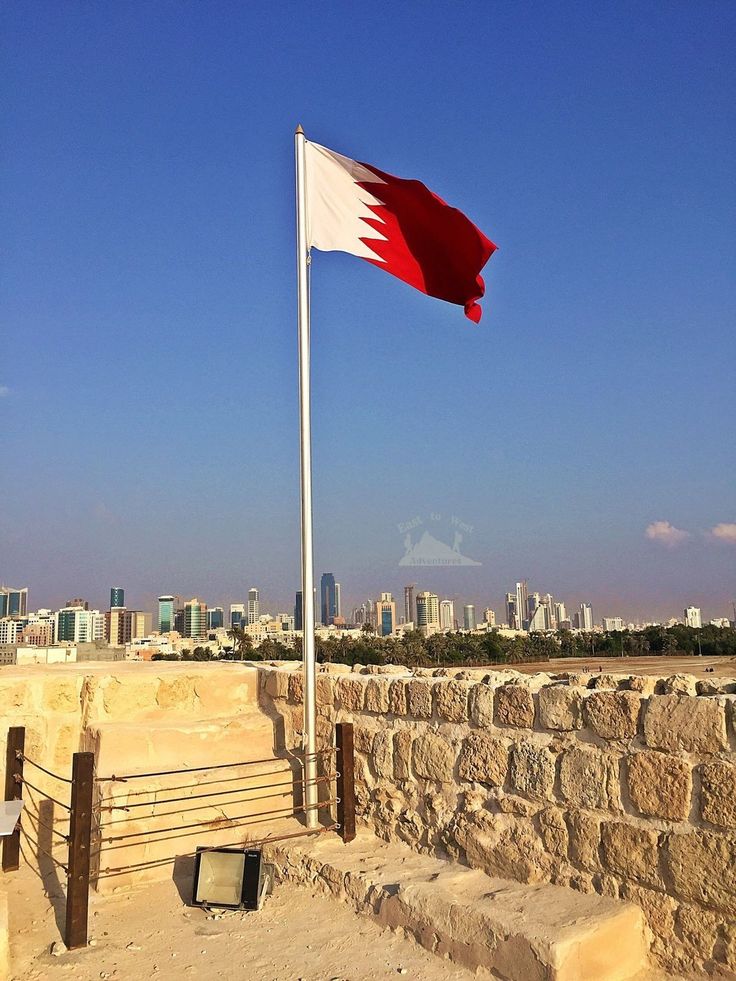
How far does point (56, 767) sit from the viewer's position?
15.9 feet

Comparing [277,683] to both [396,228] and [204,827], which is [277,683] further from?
[396,228]

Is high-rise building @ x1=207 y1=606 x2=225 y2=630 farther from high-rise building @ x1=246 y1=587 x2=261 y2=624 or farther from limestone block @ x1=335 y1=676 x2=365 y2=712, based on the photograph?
limestone block @ x1=335 y1=676 x2=365 y2=712

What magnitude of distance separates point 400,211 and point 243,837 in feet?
13.7

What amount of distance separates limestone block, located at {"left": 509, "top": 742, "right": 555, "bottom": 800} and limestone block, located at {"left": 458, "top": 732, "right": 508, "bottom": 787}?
7 centimetres

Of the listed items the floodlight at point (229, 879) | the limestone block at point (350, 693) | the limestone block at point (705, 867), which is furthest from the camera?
the limestone block at point (350, 693)

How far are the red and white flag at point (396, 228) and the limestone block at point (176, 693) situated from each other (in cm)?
304

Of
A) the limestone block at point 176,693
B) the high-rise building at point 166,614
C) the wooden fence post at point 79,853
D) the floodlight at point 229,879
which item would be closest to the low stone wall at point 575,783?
the floodlight at point 229,879

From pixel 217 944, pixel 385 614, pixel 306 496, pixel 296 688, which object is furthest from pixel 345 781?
pixel 385 614

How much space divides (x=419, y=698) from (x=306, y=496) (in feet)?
4.56

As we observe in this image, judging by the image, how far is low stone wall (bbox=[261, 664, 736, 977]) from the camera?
114 inches

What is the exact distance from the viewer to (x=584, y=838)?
330cm

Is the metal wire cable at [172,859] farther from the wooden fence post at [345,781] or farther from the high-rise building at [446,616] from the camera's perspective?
the high-rise building at [446,616]

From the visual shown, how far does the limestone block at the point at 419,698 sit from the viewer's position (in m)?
4.14

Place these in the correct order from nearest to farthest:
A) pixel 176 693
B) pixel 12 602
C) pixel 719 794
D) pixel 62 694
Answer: pixel 719 794
pixel 62 694
pixel 176 693
pixel 12 602
